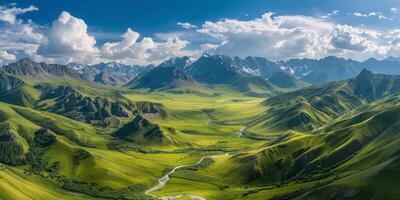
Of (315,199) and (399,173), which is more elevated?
(399,173)

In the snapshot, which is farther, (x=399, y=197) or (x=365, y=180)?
(x=365, y=180)

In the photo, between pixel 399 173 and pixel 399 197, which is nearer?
pixel 399 197

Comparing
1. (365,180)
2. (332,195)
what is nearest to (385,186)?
(365,180)

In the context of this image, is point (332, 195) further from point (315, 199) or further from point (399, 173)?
point (399, 173)

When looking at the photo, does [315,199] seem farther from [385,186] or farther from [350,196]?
[385,186]

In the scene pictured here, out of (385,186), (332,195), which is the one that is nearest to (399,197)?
(385,186)

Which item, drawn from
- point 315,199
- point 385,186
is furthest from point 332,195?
point 385,186
